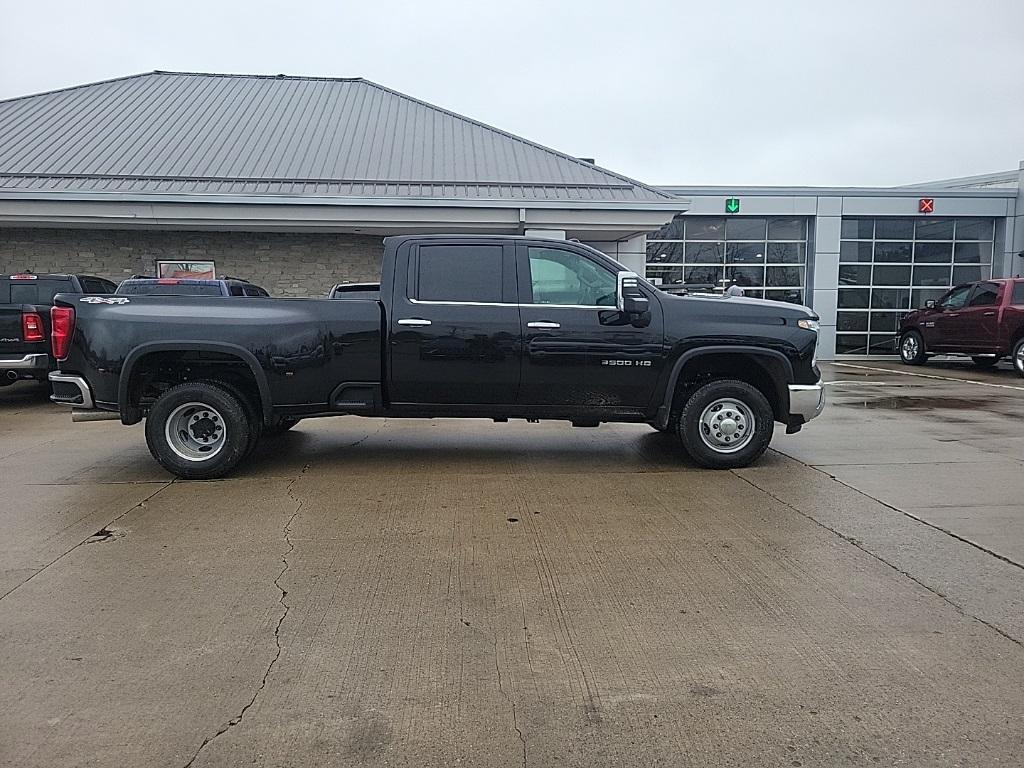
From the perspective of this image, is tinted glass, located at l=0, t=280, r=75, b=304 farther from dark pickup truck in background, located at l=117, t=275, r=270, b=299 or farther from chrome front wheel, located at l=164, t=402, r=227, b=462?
chrome front wheel, located at l=164, t=402, r=227, b=462

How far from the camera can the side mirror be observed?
671 centimetres

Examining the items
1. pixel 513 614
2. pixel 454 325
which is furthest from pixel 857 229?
pixel 513 614

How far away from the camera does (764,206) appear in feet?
72.4

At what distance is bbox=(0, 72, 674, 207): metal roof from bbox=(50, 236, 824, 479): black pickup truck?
8.00m

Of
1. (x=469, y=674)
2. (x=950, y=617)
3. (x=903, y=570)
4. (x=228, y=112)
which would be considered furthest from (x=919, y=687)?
(x=228, y=112)

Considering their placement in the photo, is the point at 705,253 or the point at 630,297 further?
the point at 705,253

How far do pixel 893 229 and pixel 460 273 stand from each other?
19409 millimetres

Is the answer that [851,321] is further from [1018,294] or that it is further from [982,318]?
[1018,294]

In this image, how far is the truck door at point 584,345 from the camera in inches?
271

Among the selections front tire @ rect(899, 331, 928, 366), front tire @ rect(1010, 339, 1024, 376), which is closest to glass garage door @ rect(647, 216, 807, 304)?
front tire @ rect(899, 331, 928, 366)

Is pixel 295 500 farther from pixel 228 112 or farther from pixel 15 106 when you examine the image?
pixel 15 106

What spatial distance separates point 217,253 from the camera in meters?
15.8

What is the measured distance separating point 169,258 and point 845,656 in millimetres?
15227

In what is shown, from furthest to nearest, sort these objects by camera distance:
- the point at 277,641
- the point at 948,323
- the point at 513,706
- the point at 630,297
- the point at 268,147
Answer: the point at 948,323 → the point at 268,147 → the point at 630,297 → the point at 277,641 → the point at 513,706
